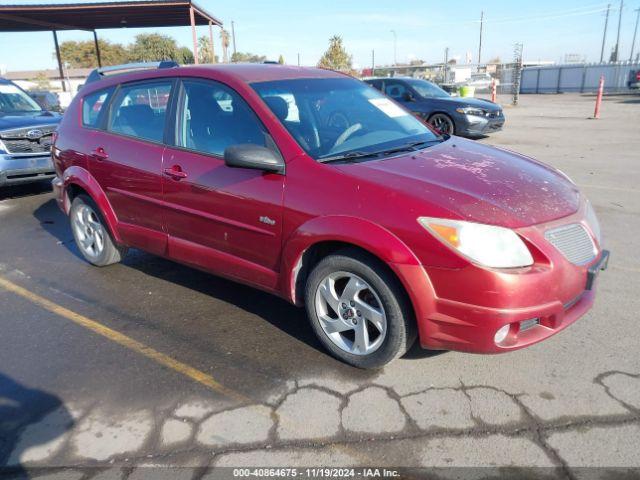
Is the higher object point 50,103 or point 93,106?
point 93,106

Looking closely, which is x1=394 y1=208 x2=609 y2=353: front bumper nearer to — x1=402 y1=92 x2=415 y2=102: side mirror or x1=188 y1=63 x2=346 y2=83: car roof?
x1=188 y1=63 x2=346 y2=83: car roof

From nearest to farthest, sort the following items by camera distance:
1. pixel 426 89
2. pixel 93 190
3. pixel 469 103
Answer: pixel 93 190, pixel 469 103, pixel 426 89

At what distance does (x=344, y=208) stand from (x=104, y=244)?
116 inches

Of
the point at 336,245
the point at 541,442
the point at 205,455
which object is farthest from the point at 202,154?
the point at 541,442

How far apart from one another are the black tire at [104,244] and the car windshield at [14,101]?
5.25 metres

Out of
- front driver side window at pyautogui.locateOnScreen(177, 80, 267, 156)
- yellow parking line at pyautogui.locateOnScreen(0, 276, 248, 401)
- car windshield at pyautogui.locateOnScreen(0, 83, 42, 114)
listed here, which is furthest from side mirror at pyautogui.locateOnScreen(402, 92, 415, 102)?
yellow parking line at pyautogui.locateOnScreen(0, 276, 248, 401)

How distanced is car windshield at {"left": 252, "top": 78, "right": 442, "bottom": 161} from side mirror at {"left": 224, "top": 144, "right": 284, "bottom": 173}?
0.22m

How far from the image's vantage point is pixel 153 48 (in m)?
69.4

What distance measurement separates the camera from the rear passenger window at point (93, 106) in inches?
183

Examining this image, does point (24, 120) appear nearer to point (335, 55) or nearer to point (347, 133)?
point (347, 133)

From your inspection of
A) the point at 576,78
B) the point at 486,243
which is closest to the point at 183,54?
the point at 576,78

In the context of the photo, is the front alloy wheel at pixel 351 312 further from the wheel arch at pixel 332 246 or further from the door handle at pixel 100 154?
the door handle at pixel 100 154

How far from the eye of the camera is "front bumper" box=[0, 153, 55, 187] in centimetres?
764

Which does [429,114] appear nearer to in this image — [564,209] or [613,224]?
[613,224]
